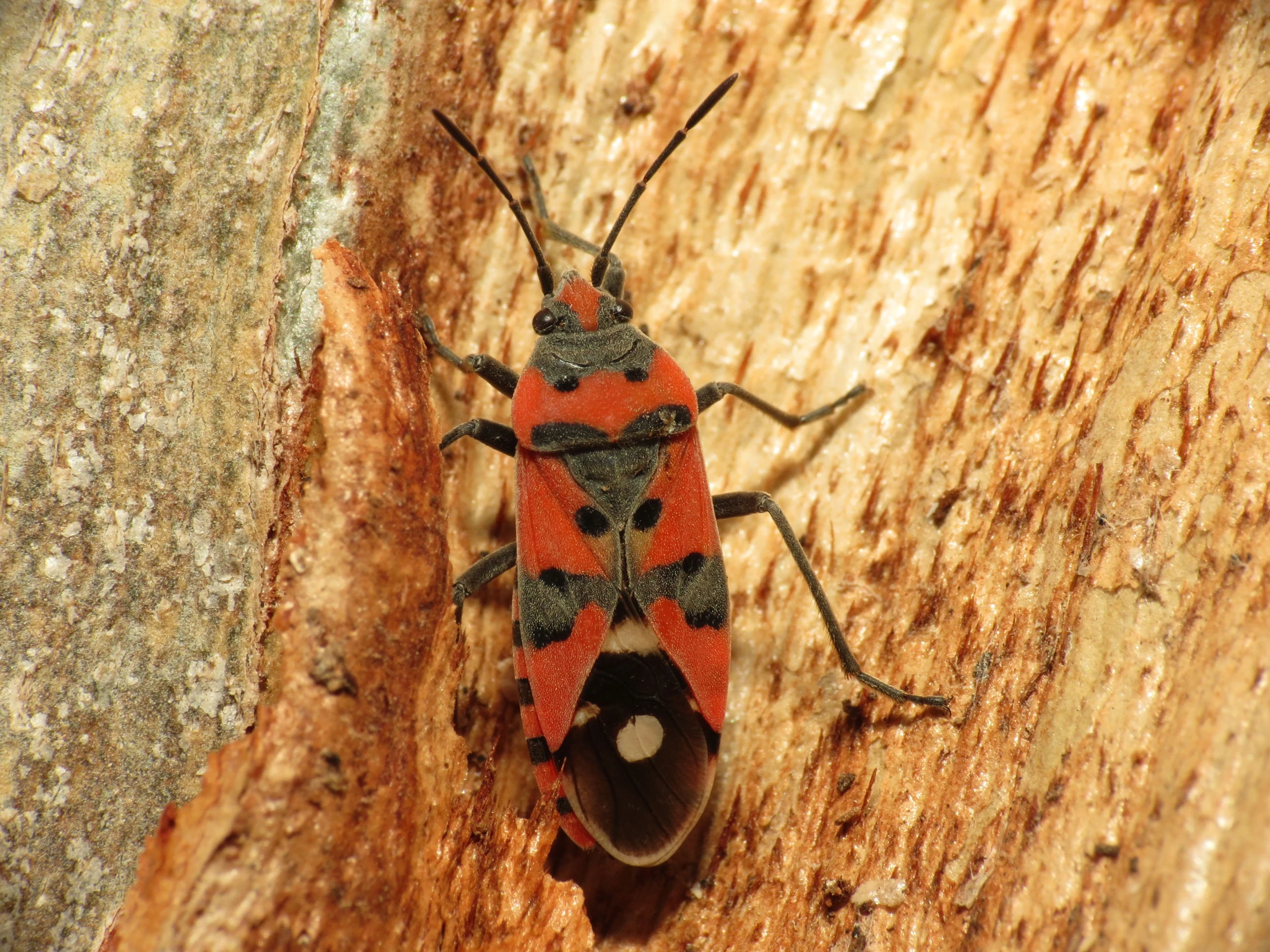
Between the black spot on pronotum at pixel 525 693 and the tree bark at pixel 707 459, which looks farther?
the black spot on pronotum at pixel 525 693

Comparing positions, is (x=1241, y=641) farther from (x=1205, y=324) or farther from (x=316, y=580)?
(x=316, y=580)

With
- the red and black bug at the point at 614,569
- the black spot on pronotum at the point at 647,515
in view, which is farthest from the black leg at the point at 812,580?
the black spot on pronotum at the point at 647,515

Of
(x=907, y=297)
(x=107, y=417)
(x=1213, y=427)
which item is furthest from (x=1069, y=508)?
(x=107, y=417)

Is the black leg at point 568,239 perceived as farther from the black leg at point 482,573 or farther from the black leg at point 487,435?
the black leg at point 482,573

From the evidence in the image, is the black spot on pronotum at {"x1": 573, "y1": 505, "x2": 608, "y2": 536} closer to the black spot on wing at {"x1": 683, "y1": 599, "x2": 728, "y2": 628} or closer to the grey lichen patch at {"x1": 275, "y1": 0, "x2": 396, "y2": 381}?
the black spot on wing at {"x1": 683, "y1": 599, "x2": 728, "y2": 628}

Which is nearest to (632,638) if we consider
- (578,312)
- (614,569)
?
(614,569)

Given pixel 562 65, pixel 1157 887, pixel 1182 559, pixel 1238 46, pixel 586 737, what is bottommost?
pixel 586 737

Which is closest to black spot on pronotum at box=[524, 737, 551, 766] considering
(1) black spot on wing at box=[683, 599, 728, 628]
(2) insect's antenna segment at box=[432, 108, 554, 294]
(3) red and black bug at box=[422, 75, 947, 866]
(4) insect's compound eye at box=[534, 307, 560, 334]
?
(3) red and black bug at box=[422, 75, 947, 866]
